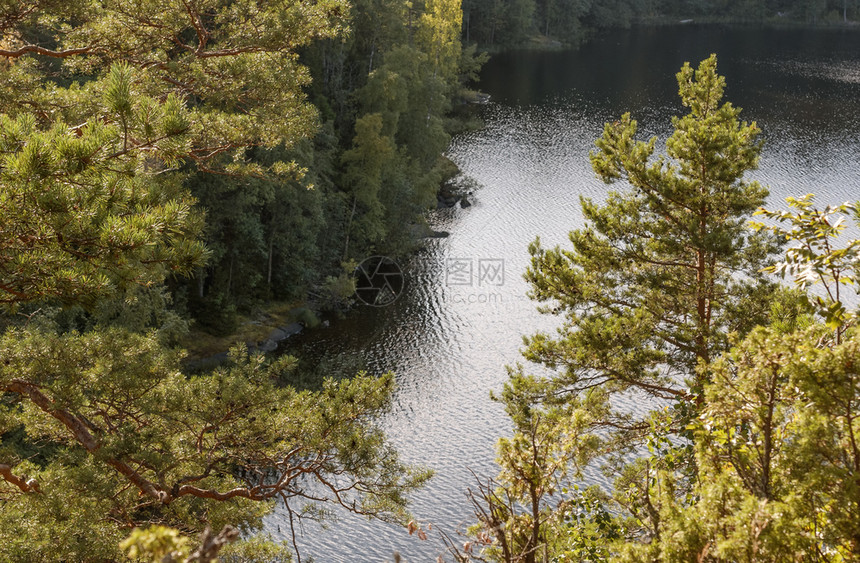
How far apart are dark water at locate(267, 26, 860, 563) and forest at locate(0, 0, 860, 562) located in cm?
193

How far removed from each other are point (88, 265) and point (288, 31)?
506cm

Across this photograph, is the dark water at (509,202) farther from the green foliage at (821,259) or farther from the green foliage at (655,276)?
the green foliage at (821,259)

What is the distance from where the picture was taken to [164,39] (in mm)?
9062

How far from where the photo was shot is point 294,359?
930 centimetres

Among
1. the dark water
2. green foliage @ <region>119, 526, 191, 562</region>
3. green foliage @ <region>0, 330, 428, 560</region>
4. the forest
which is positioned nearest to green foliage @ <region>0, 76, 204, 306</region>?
the forest

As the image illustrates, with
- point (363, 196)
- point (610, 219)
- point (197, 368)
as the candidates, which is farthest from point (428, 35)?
point (610, 219)

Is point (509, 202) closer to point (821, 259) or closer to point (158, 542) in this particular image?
point (821, 259)

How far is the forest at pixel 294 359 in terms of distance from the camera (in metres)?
4.19

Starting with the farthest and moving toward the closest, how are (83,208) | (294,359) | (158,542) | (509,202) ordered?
(509,202), (294,359), (83,208), (158,542)

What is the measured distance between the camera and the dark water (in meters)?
17.3

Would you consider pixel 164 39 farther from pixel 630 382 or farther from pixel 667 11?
pixel 667 11

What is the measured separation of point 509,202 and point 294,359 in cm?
2250

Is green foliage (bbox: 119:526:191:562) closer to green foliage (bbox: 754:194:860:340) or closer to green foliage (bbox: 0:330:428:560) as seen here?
green foliage (bbox: 754:194:860:340)

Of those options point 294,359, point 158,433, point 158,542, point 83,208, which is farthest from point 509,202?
point 158,542
